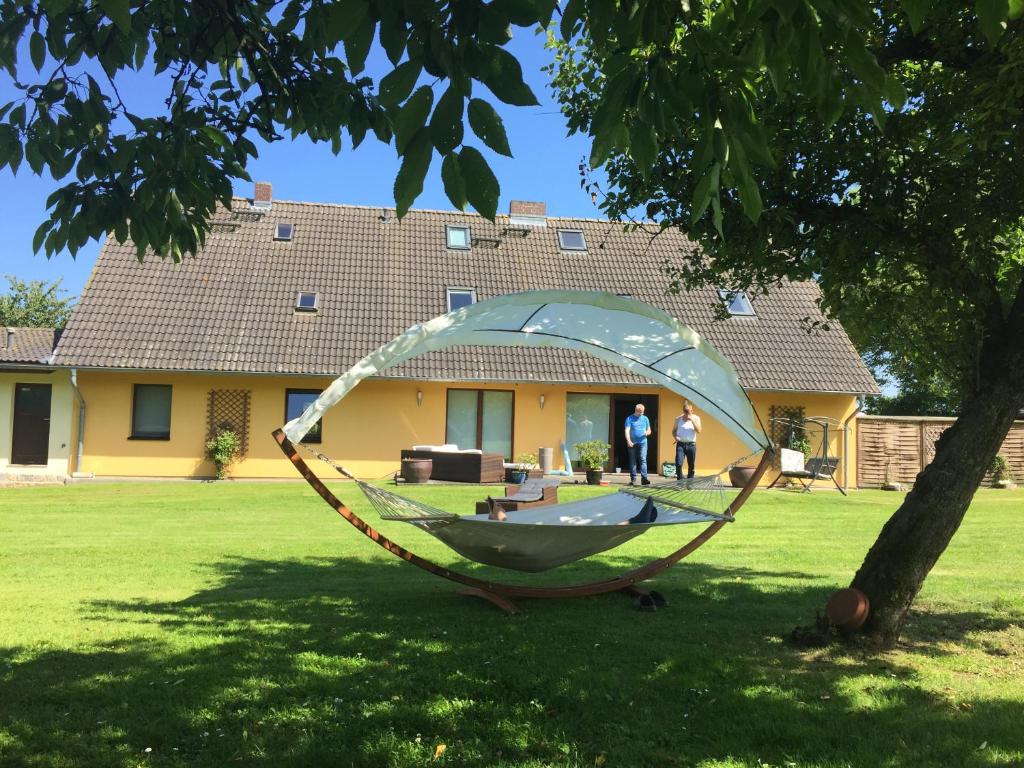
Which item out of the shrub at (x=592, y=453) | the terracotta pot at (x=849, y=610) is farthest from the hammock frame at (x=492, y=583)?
the shrub at (x=592, y=453)

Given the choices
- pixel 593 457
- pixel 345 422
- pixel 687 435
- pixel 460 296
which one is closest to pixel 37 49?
pixel 687 435

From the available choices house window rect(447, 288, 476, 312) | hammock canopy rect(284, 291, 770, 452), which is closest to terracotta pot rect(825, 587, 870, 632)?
hammock canopy rect(284, 291, 770, 452)

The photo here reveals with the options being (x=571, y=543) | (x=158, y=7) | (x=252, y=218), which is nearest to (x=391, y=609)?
(x=571, y=543)

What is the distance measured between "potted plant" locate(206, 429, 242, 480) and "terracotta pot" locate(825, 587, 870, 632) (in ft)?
49.3

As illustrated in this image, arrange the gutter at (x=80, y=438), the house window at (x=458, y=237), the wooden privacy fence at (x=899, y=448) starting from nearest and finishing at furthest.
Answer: the gutter at (x=80, y=438) → the wooden privacy fence at (x=899, y=448) → the house window at (x=458, y=237)

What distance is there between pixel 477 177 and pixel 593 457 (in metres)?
15.5

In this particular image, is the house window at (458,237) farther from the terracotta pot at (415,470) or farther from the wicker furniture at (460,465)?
the terracotta pot at (415,470)

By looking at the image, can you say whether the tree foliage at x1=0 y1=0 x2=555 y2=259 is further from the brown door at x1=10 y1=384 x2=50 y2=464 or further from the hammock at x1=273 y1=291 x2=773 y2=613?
the brown door at x1=10 y1=384 x2=50 y2=464

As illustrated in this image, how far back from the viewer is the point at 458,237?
21.7m

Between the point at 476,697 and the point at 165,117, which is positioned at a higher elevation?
the point at 165,117

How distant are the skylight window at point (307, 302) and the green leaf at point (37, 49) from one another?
15.7 m

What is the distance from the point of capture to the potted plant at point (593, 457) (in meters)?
16.2

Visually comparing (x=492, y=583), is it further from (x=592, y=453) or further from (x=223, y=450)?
(x=223, y=450)

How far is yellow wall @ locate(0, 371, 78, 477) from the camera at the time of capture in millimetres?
17125
